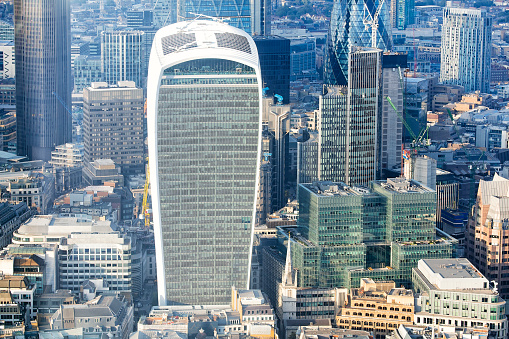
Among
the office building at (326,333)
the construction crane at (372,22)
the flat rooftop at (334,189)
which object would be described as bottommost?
the office building at (326,333)

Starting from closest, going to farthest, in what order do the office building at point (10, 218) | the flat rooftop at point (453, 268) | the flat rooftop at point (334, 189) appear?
the flat rooftop at point (453, 268) → the flat rooftop at point (334, 189) → the office building at point (10, 218)

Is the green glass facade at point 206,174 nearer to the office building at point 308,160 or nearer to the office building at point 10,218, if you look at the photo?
the office building at point 10,218

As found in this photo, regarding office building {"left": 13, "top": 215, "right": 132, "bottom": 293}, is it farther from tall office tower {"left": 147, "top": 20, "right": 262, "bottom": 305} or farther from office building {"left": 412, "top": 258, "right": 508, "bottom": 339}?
office building {"left": 412, "top": 258, "right": 508, "bottom": 339}

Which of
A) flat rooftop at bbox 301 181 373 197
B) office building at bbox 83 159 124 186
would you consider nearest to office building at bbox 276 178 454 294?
flat rooftop at bbox 301 181 373 197

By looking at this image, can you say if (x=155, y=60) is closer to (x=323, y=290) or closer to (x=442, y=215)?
(x=323, y=290)

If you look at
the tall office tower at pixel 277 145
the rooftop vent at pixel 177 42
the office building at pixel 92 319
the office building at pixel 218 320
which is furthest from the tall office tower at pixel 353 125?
the office building at pixel 92 319

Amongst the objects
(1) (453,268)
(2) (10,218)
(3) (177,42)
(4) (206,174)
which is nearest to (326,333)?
(1) (453,268)

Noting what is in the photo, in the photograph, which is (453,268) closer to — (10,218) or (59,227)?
(59,227)
